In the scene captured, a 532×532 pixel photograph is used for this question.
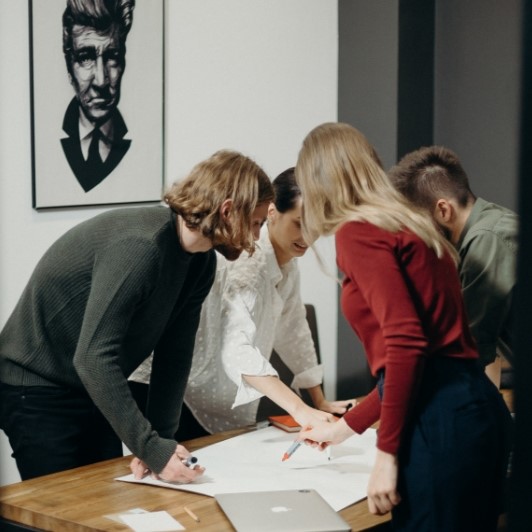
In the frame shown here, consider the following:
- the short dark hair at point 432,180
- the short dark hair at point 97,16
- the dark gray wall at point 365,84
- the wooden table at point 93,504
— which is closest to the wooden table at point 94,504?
the wooden table at point 93,504

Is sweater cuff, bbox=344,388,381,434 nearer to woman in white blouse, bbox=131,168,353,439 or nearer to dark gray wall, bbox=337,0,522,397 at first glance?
woman in white blouse, bbox=131,168,353,439

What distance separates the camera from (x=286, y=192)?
235 cm

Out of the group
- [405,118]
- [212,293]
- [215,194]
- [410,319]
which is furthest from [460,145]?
[410,319]

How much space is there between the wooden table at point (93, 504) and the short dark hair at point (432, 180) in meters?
1.07

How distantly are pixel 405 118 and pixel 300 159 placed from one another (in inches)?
81.5

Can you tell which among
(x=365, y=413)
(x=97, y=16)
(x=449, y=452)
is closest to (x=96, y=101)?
(x=97, y=16)

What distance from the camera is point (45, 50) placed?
2.69 metres

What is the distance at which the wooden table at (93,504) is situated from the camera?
1.56 m

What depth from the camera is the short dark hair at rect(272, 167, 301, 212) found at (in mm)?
2342

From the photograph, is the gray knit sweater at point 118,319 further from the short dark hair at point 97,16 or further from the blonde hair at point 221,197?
the short dark hair at point 97,16

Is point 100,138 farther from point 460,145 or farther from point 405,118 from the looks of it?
point 460,145

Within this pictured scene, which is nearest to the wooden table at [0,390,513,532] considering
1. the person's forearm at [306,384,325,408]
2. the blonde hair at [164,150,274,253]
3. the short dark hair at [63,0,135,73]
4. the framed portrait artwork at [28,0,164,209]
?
the blonde hair at [164,150,274,253]

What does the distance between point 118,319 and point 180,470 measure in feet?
1.15

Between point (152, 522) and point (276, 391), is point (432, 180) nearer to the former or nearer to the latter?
point (276, 391)
